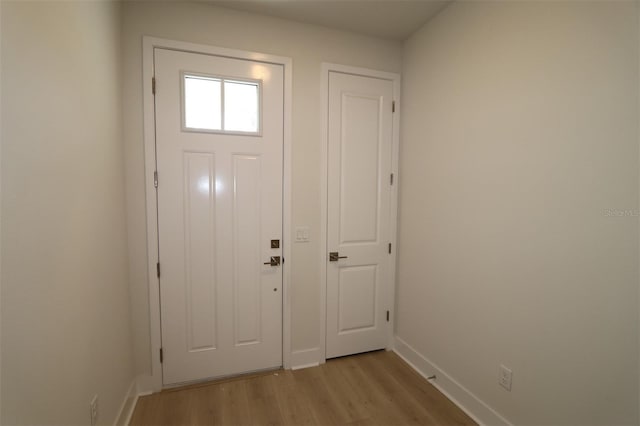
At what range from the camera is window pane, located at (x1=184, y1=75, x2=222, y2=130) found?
1.93 meters

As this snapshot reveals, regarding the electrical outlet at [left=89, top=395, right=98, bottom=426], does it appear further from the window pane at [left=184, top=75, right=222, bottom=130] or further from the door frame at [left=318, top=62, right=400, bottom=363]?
the window pane at [left=184, top=75, right=222, bottom=130]

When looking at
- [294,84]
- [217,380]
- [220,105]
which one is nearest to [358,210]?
[294,84]

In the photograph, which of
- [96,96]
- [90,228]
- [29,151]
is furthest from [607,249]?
[96,96]

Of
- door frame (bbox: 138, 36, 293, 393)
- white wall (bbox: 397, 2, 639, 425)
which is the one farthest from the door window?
white wall (bbox: 397, 2, 639, 425)

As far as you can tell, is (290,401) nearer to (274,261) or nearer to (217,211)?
(274,261)

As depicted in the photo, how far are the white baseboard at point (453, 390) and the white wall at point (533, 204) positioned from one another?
0.16 feet

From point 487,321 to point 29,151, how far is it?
Result: 2.34 metres

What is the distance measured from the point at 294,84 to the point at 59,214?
5.55ft

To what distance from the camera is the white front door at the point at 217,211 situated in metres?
1.91

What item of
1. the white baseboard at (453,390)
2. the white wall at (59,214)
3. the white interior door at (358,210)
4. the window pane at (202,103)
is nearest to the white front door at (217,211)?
the window pane at (202,103)

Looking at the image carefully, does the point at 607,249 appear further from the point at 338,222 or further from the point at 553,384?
the point at 338,222

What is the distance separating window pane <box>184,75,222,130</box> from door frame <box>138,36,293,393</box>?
0.65 ft

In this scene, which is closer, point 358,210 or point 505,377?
point 505,377

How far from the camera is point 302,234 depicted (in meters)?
2.23
